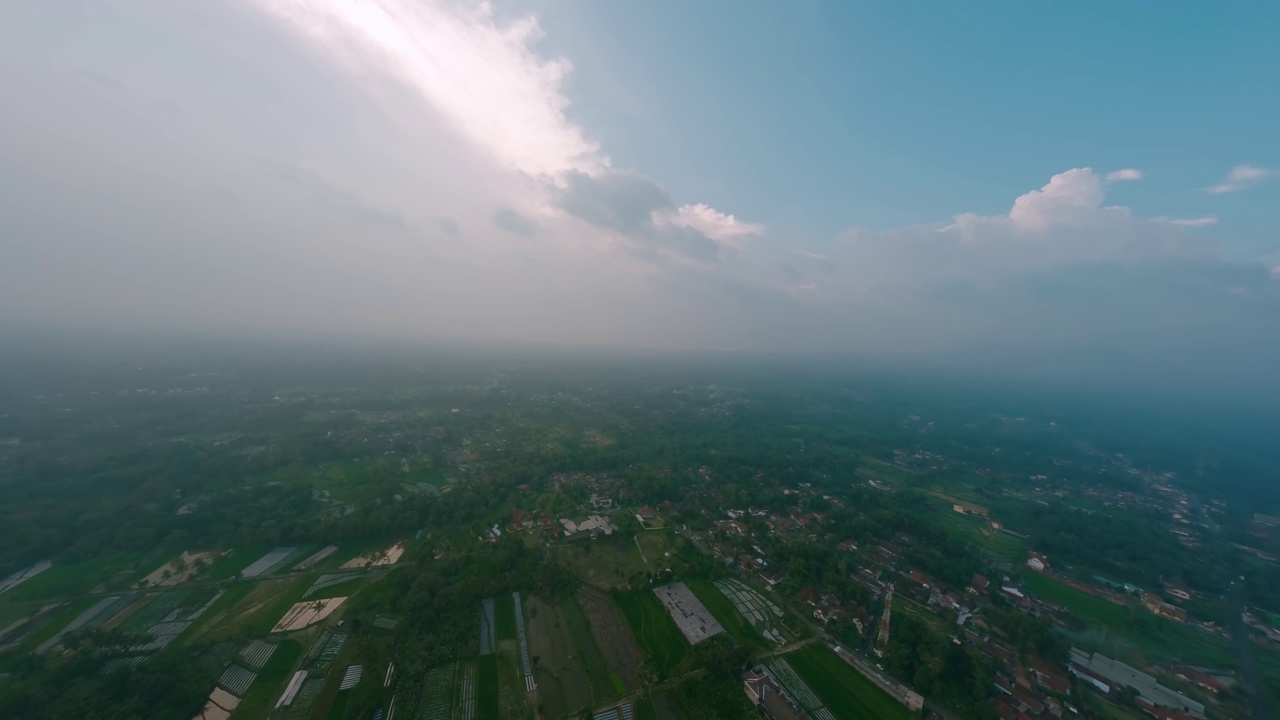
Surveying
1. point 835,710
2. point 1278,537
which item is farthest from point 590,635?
point 1278,537

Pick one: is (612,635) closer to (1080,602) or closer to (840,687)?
(840,687)

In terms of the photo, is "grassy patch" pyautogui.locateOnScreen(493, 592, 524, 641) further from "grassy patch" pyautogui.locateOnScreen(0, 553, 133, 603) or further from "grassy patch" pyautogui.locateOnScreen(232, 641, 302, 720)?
"grassy patch" pyautogui.locateOnScreen(0, 553, 133, 603)

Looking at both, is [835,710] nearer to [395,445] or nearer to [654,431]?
[654,431]

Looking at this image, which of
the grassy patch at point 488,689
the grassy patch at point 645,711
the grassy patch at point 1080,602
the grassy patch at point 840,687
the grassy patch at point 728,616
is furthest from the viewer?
the grassy patch at point 1080,602

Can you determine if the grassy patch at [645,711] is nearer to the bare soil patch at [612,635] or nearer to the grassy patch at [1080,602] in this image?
the bare soil patch at [612,635]

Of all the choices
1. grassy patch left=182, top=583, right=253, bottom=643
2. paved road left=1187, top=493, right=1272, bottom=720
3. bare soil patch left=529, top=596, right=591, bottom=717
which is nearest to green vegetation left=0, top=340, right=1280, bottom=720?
grassy patch left=182, top=583, right=253, bottom=643

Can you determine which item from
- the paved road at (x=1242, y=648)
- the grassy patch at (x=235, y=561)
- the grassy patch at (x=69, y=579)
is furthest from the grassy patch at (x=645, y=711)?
the grassy patch at (x=69, y=579)
